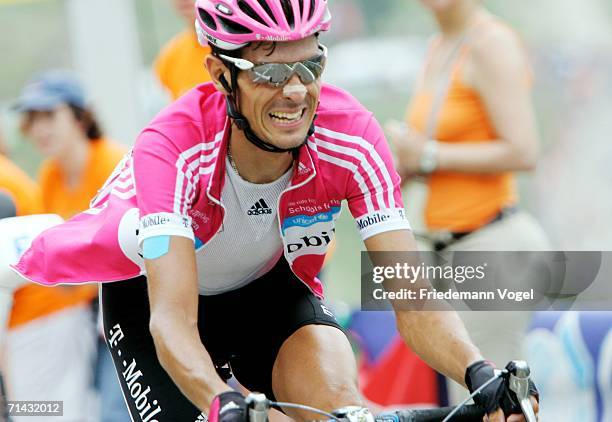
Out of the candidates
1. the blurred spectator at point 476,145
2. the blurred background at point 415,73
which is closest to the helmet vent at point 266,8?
the blurred spectator at point 476,145

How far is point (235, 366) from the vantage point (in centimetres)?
444

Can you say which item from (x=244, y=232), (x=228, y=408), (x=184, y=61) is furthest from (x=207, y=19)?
(x=184, y=61)

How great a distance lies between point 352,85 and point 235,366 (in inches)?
180

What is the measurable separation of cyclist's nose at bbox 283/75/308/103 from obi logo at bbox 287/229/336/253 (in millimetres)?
561

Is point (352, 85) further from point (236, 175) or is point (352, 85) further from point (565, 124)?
point (236, 175)

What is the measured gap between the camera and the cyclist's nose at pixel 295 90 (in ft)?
12.0

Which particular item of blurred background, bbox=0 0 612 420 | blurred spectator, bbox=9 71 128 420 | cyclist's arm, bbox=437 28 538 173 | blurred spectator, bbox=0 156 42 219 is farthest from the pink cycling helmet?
blurred background, bbox=0 0 612 420

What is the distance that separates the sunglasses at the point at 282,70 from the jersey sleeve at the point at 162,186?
317 millimetres

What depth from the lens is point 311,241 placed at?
4.07 meters

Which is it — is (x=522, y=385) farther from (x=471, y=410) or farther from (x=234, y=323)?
(x=234, y=323)

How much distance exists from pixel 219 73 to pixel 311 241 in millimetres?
630

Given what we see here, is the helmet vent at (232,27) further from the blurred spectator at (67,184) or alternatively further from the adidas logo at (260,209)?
the blurred spectator at (67,184)

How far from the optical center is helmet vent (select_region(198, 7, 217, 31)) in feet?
12.6

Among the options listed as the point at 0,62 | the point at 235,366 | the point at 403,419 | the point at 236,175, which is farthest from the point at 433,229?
the point at 0,62
